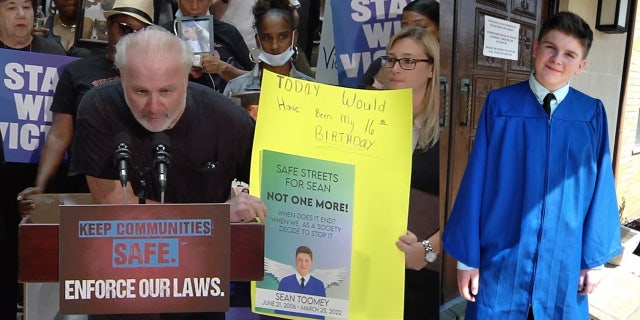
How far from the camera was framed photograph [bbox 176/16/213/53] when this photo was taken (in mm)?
1904

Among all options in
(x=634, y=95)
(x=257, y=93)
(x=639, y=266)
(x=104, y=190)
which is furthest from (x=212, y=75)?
(x=634, y=95)

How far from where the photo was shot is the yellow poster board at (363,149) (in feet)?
6.56

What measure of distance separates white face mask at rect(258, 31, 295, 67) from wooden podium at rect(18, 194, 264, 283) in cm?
75

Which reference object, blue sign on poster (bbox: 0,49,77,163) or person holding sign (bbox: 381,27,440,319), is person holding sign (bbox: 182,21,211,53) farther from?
person holding sign (bbox: 381,27,440,319)

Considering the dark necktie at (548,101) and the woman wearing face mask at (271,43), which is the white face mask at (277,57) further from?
the dark necktie at (548,101)

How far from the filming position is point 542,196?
182cm

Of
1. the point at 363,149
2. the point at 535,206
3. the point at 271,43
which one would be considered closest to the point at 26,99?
the point at 271,43

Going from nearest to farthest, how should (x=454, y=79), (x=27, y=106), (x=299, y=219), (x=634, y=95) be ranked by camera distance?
(x=27, y=106) → (x=299, y=219) → (x=454, y=79) → (x=634, y=95)

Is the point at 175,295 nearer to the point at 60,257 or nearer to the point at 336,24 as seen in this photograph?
the point at 60,257

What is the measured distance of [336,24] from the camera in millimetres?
2184

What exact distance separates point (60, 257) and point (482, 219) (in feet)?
4.90

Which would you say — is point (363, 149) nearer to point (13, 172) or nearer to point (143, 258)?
point (143, 258)

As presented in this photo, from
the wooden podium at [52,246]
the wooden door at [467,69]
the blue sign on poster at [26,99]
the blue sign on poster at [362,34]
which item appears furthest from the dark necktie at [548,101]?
the blue sign on poster at [26,99]

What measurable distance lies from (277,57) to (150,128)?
0.60 meters
